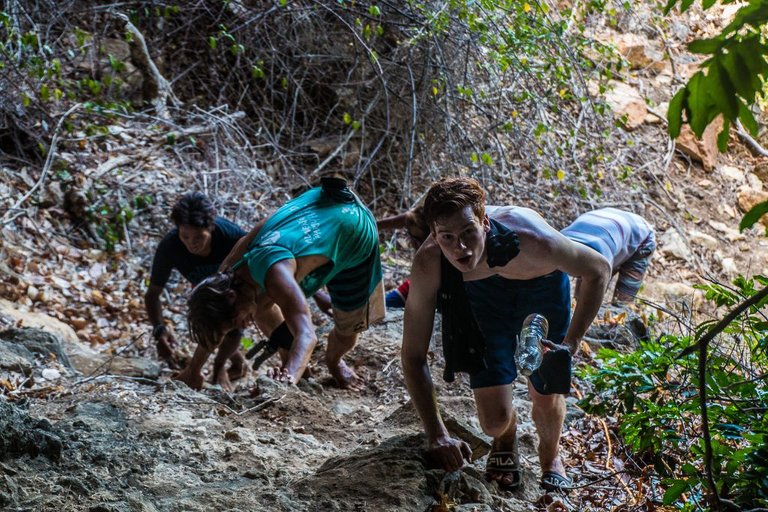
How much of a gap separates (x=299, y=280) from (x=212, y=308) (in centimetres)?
50

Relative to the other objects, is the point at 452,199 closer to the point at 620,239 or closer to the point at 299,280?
the point at 299,280

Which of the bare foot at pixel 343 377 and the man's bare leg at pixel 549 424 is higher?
the man's bare leg at pixel 549 424

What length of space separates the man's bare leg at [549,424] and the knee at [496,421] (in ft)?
0.79

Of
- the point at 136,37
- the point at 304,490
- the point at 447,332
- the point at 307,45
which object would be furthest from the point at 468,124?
the point at 304,490

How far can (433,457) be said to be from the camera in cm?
305

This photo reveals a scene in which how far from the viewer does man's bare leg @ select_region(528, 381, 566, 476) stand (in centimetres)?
357

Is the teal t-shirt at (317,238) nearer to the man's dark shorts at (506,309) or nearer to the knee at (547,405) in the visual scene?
the man's dark shorts at (506,309)

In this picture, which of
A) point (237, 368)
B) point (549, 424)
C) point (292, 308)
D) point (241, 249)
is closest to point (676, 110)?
point (549, 424)

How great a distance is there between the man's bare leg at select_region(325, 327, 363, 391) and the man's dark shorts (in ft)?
5.64

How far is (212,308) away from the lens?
4.12m

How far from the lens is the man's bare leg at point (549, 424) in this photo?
11.7 ft

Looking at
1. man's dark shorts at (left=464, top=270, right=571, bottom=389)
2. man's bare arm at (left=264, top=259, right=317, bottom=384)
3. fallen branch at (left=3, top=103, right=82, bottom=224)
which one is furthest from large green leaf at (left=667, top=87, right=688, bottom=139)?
fallen branch at (left=3, top=103, right=82, bottom=224)

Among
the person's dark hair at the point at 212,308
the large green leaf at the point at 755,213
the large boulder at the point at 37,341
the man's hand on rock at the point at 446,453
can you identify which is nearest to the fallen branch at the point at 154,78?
the large boulder at the point at 37,341

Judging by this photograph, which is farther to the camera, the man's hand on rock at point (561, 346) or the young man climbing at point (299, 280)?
the young man climbing at point (299, 280)
